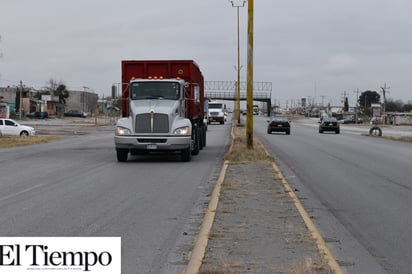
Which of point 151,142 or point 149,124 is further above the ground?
point 149,124

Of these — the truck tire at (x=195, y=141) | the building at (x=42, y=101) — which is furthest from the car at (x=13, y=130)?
the building at (x=42, y=101)

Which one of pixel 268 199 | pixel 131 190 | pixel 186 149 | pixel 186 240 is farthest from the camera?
pixel 186 149

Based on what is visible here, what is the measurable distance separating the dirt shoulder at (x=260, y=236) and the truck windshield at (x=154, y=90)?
836cm

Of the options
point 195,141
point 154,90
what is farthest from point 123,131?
point 195,141

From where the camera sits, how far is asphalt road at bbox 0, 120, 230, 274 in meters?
8.64

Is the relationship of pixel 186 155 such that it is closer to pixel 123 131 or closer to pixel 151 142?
pixel 151 142

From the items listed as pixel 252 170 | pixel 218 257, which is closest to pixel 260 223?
pixel 218 257

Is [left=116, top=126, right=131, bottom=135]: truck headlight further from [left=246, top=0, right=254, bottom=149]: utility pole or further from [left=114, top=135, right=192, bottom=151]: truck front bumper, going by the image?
[left=246, top=0, right=254, bottom=149]: utility pole

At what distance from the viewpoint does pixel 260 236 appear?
8945 millimetres

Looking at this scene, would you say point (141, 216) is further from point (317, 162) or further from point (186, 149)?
→ point (317, 162)

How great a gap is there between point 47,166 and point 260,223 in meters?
12.0

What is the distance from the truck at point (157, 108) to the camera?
21.6 m

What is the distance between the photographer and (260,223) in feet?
32.5

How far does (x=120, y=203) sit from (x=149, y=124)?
31.0 feet
